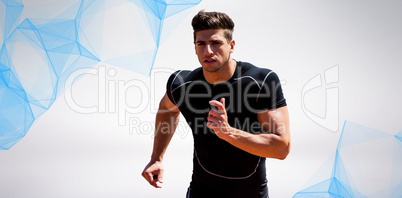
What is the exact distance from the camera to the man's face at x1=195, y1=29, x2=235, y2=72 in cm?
190

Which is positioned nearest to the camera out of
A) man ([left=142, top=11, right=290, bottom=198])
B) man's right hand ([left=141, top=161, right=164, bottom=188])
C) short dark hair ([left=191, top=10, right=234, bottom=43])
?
man ([left=142, top=11, right=290, bottom=198])

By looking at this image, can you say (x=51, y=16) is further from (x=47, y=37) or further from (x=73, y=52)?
(x=73, y=52)

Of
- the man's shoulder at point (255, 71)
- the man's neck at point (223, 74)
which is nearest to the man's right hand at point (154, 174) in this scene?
the man's neck at point (223, 74)

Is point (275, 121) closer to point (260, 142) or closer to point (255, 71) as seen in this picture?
point (260, 142)

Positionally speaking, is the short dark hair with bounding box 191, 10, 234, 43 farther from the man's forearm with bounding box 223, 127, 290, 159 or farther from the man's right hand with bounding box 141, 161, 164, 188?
the man's right hand with bounding box 141, 161, 164, 188

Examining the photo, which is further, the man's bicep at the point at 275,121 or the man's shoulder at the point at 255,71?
the man's shoulder at the point at 255,71

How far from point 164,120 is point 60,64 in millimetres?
2088

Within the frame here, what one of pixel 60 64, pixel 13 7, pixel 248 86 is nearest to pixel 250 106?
pixel 248 86

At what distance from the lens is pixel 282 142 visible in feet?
5.52

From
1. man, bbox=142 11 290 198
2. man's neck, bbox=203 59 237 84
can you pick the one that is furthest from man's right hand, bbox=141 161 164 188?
man's neck, bbox=203 59 237 84

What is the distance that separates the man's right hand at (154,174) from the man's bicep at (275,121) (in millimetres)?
740

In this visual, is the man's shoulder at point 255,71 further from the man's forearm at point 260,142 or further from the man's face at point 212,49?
the man's forearm at point 260,142

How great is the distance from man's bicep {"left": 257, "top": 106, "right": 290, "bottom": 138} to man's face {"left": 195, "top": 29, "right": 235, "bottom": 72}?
349mm

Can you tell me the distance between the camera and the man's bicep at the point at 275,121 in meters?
1.71
